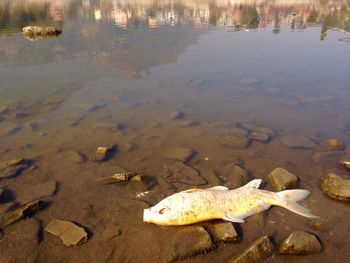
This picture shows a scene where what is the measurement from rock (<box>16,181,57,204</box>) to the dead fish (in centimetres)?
276

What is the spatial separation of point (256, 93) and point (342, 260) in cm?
1030

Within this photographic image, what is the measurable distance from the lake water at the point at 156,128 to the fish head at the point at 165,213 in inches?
7.3

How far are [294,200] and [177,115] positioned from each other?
21.3ft

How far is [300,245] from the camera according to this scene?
20.0ft

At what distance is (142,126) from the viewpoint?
12.2m

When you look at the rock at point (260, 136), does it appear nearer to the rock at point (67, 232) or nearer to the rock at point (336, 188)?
the rock at point (336, 188)

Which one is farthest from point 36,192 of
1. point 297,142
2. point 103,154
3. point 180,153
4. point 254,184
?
point 297,142

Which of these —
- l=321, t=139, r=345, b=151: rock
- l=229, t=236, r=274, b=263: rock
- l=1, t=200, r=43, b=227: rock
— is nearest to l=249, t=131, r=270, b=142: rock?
l=321, t=139, r=345, b=151: rock

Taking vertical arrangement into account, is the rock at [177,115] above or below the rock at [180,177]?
above

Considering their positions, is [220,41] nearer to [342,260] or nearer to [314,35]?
[314,35]

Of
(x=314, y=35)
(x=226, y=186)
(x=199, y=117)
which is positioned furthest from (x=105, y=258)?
(x=314, y=35)

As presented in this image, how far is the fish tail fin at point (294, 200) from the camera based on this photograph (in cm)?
709

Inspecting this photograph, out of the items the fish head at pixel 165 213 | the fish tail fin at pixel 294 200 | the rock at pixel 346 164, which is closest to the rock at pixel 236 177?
the fish tail fin at pixel 294 200

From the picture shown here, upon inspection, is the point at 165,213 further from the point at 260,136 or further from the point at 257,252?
the point at 260,136
